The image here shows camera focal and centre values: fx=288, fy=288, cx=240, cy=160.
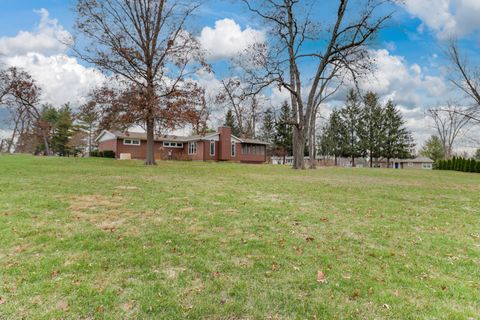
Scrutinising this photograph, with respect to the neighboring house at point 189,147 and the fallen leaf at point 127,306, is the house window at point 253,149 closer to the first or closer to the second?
the neighboring house at point 189,147

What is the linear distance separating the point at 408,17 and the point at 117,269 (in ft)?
64.2

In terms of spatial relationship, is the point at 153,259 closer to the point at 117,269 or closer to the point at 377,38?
the point at 117,269

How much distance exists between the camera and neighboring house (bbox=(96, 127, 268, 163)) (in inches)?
1272

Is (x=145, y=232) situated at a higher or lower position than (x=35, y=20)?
lower

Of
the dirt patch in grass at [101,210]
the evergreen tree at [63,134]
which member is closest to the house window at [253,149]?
the dirt patch in grass at [101,210]

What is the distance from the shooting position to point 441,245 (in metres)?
4.39

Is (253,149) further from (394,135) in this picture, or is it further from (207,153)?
(394,135)

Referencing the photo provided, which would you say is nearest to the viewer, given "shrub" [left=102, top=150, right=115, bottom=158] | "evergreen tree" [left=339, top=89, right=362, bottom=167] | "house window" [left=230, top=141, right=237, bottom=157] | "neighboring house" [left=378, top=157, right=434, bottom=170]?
"shrub" [left=102, top=150, right=115, bottom=158]

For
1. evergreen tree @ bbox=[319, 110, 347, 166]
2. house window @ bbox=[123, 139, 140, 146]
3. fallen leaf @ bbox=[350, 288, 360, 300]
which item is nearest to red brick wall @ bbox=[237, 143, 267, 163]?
house window @ bbox=[123, 139, 140, 146]

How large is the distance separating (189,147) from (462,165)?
28.9 meters

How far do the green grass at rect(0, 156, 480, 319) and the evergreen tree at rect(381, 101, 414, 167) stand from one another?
140 feet

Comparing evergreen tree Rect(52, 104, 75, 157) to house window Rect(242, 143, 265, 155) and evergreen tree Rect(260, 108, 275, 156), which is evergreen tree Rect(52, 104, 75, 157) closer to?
house window Rect(242, 143, 265, 155)

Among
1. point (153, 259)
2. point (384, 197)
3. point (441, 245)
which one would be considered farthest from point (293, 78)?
point (153, 259)

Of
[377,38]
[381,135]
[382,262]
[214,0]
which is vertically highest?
[214,0]
